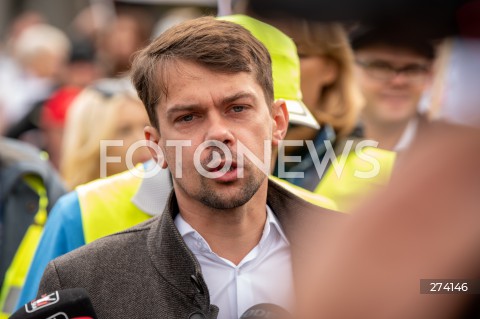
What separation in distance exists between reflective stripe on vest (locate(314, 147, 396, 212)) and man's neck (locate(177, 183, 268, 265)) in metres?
0.85

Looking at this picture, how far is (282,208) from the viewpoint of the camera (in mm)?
2939

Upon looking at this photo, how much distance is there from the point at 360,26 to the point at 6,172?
11.1ft

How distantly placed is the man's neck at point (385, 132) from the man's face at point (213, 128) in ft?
4.02

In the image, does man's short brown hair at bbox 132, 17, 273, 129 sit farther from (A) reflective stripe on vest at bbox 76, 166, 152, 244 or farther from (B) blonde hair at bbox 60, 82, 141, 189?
(B) blonde hair at bbox 60, 82, 141, 189

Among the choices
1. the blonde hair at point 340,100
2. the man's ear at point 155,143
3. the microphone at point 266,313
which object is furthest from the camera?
the blonde hair at point 340,100

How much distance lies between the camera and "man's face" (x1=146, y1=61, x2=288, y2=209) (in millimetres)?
2684

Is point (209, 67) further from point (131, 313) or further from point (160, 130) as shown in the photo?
point (131, 313)

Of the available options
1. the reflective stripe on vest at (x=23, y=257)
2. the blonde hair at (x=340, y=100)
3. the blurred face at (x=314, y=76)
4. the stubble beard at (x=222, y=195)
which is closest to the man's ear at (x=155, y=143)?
the stubble beard at (x=222, y=195)

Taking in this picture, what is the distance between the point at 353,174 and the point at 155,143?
124cm

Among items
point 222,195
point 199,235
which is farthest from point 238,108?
point 199,235

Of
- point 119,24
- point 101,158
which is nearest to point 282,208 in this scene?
point 101,158

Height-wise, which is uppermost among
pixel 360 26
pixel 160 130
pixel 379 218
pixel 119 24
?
pixel 360 26

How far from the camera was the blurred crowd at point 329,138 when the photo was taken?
1.25 metres

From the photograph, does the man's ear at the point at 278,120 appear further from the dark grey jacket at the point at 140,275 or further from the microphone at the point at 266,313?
the microphone at the point at 266,313
